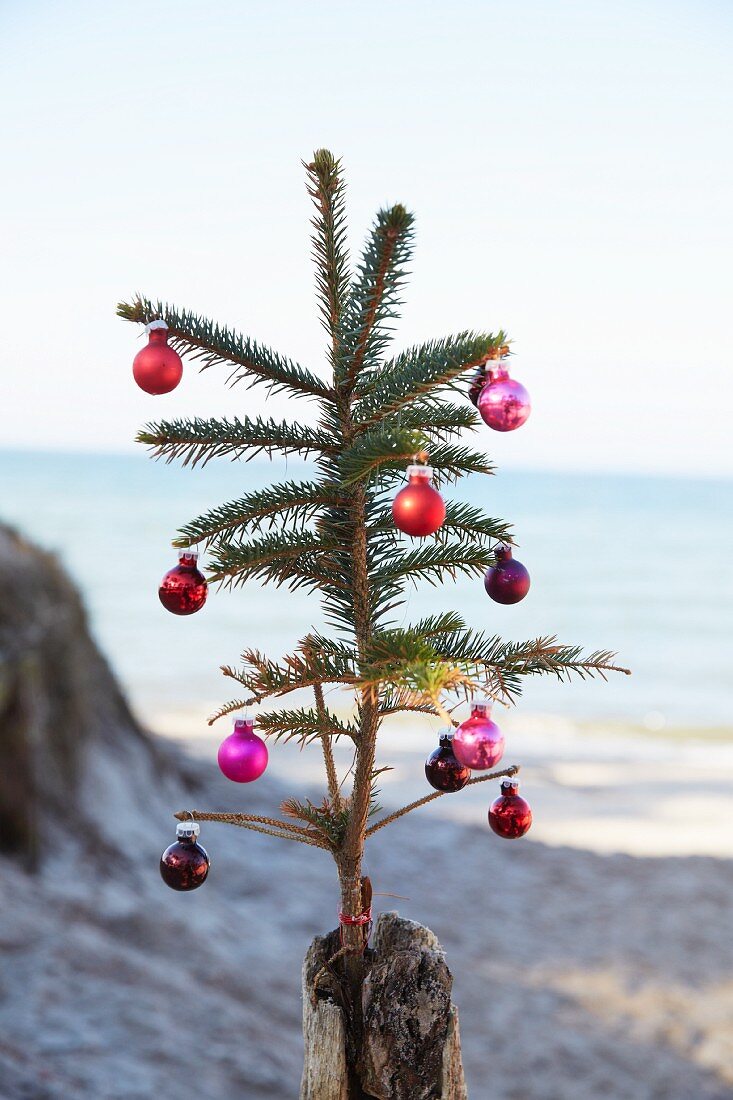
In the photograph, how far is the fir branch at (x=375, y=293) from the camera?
143 cm

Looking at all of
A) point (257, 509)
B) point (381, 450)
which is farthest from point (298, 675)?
point (381, 450)

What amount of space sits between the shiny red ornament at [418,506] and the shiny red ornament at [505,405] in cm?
16

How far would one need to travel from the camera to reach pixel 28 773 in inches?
225

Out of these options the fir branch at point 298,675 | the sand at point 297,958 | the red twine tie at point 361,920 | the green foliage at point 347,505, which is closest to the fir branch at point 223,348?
the green foliage at point 347,505

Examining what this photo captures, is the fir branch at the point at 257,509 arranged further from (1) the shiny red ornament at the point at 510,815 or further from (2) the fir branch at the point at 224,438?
(1) the shiny red ornament at the point at 510,815

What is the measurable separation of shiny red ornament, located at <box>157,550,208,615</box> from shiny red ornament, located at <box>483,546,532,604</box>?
0.47 metres

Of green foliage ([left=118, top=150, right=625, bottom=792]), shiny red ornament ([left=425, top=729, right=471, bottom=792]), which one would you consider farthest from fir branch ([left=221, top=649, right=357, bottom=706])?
shiny red ornament ([left=425, top=729, right=471, bottom=792])

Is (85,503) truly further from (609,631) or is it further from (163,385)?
(163,385)

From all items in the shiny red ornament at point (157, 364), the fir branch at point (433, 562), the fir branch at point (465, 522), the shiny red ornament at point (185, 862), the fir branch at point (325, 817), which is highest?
the shiny red ornament at point (157, 364)

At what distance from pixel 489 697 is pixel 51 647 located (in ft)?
18.0

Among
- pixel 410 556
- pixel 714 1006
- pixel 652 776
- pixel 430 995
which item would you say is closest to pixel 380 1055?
→ pixel 430 995

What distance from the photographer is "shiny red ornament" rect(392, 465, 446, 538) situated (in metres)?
1.33

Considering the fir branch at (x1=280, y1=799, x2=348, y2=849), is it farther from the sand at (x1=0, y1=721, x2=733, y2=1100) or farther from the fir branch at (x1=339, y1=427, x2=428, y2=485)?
the sand at (x1=0, y1=721, x2=733, y2=1100)

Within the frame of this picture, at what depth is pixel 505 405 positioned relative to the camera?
1.44 metres
